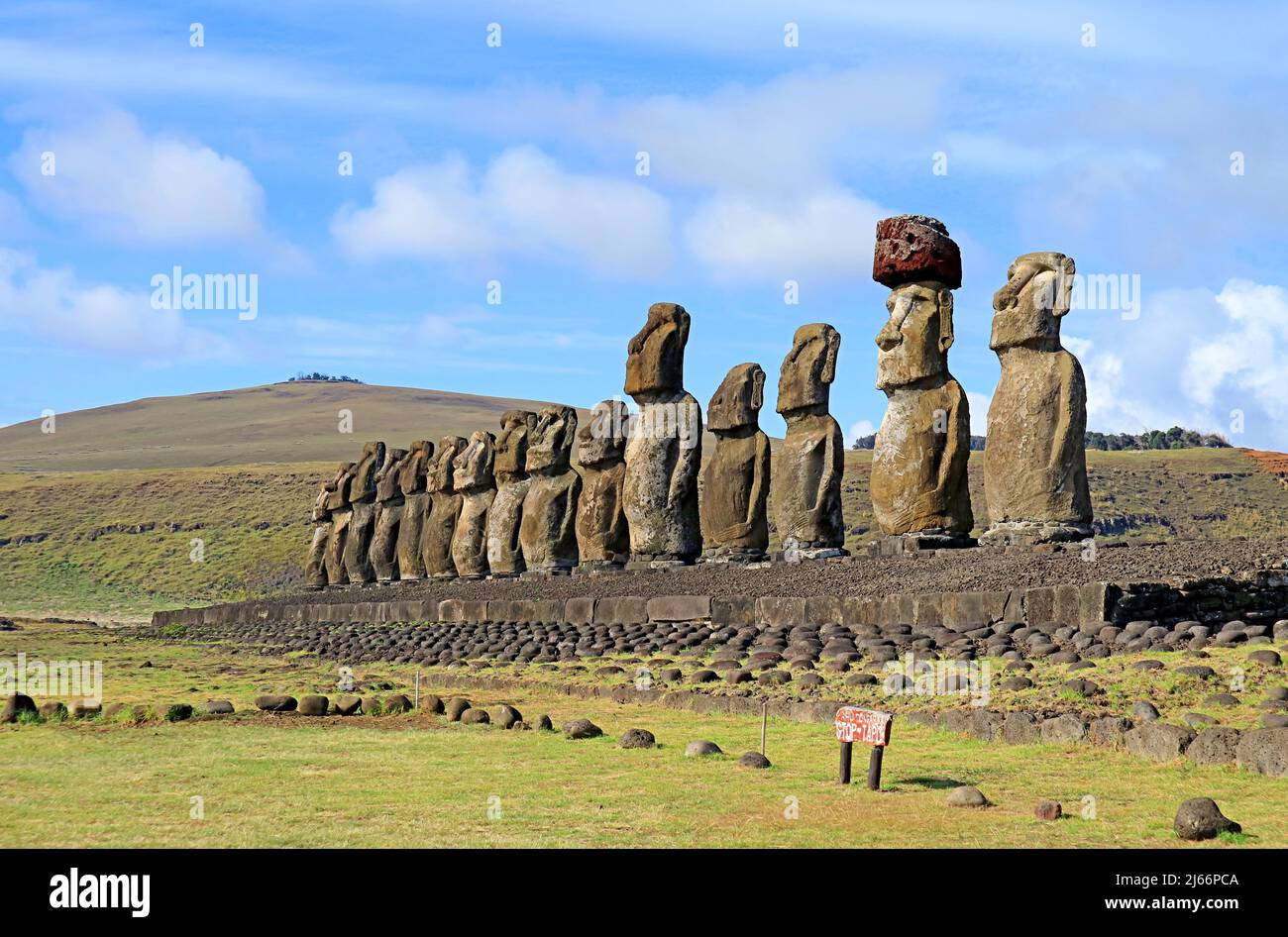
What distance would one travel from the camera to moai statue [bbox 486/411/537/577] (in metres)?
27.2

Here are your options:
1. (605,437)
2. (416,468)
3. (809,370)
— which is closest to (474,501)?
(416,468)

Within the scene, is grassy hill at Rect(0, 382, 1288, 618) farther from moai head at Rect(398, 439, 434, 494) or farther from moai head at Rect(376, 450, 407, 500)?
moai head at Rect(398, 439, 434, 494)

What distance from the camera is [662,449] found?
2306 centimetres

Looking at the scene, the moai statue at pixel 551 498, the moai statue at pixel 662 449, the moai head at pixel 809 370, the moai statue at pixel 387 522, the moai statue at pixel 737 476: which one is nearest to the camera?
the moai head at pixel 809 370

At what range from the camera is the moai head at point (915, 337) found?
59.4ft

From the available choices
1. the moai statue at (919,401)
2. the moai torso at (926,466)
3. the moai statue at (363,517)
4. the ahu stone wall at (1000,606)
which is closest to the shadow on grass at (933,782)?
the ahu stone wall at (1000,606)

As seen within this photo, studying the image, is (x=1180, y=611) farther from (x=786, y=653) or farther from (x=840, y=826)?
(x=840, y=826)

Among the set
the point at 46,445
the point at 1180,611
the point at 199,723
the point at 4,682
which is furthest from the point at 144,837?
the point at 46,445

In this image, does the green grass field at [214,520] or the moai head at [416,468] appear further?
the green grass field at [214,520]

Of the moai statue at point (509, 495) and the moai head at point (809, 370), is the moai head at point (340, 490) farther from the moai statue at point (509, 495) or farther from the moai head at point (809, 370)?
the moai head at point (809, 370)

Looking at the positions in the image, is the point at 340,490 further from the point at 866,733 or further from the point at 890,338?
the point at 866,733

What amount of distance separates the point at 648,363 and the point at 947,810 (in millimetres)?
16760

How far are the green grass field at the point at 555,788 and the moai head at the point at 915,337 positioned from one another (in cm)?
786

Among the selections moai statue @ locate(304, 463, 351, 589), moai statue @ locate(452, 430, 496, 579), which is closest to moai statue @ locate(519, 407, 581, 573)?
moai statue @ locate(452, 430, 496, 579)
